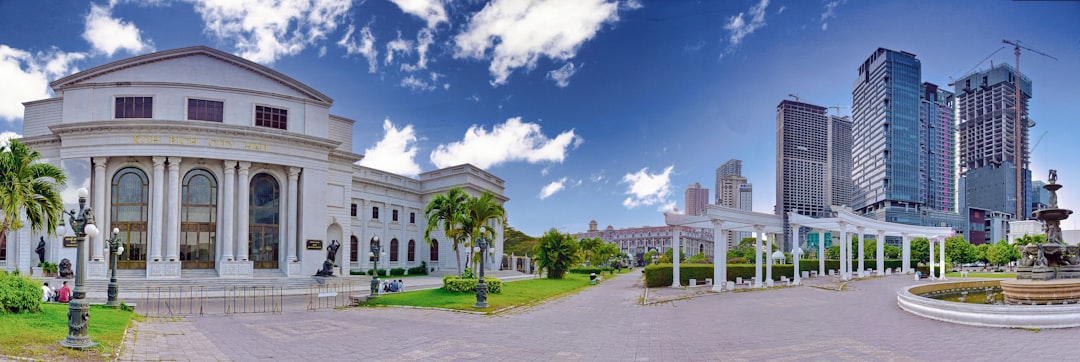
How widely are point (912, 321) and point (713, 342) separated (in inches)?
302

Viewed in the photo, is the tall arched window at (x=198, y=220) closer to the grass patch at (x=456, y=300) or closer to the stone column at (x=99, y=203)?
the stone column at (x=99, y=203)

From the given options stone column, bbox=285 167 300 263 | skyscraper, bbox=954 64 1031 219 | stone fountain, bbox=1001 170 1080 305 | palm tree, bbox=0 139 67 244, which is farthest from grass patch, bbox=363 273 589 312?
skyscraper, bbox=954 64 1031 219

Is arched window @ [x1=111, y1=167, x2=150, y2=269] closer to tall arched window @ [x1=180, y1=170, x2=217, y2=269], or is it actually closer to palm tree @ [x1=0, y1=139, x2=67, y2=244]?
tall arched window @ [x1=180, y1=170, x2=217, y2=269]

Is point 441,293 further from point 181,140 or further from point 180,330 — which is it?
point 181,140

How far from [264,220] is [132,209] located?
761 centimetres

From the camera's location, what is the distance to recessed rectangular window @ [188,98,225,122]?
128 ft

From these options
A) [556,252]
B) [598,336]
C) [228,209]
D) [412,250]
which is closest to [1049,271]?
[598,336]

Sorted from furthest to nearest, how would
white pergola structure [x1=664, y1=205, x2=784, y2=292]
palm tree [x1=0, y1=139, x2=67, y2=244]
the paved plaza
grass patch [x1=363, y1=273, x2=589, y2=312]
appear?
white pergola structure [x1=664, y1=205, x2=784, y2=292] < grass patch [x1=363, y1=273, x2=589, y2=312] < palm tree [x1=0, y1=139, x2=67, y2=244] < the paved plaza

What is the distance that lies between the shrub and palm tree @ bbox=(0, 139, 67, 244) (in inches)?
304

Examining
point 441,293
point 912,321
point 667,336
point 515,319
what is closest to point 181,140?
point 441,293

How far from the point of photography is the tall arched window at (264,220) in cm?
4075

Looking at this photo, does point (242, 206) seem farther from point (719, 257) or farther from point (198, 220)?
point (719, 257)

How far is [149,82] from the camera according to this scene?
38.0 meters

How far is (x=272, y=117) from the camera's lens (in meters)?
41.7
